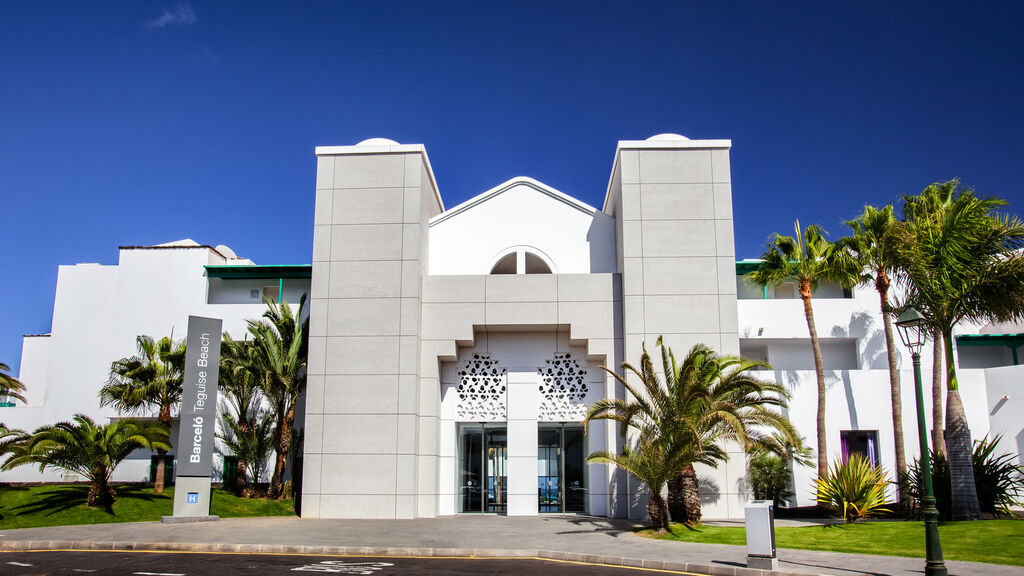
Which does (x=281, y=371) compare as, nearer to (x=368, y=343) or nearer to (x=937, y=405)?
(x=368, y=343)

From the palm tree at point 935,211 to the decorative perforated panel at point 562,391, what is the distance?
987 cm

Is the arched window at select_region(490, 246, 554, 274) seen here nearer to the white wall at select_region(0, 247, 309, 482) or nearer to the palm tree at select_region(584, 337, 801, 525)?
the palm tree at select_region(584, 337, 801, 525)

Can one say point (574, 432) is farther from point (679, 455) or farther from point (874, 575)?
point (874, 575)

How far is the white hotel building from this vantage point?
22562 mm

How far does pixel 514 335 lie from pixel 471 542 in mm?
9369

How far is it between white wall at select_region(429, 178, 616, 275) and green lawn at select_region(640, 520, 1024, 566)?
1008cm

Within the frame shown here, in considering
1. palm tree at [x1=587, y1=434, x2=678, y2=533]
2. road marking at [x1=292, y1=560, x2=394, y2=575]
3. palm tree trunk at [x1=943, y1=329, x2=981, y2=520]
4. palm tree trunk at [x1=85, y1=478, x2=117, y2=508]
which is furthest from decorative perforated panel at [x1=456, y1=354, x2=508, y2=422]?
palm tree trunk at [x1=943, y1=329, x2=981, y2=520]

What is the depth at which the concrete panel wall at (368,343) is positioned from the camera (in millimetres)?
22203

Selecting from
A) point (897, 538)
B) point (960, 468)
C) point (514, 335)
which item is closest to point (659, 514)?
point (897, 538)

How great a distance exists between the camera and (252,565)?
12.6m

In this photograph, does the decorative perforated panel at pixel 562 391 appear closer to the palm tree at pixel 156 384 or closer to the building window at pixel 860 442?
the building window at pixel 860 442

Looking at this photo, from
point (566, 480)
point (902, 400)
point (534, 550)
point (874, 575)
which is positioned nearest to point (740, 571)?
point (874, 575)

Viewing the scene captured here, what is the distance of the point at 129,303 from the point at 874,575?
1037 inches

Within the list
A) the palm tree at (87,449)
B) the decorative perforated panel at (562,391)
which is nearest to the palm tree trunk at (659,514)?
the decorative perforated panel at (562,391)
